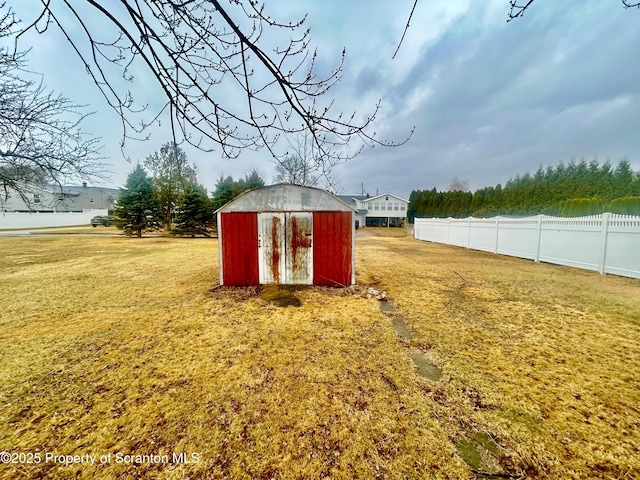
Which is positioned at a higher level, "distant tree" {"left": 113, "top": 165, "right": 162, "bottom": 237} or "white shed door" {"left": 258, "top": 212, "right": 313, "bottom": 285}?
"distant tree" {"left": 113, "top": 165, "right": 162, "bottom": 237}

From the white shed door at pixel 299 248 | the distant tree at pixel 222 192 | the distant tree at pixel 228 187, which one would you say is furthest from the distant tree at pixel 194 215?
the white shed door at pixel 299 248

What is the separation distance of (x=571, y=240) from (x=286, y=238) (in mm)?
9001

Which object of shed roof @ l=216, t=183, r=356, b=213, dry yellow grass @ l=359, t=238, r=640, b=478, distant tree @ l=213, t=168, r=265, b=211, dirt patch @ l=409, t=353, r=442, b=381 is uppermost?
distant tree @ l=213, t=168, r=265, b=211

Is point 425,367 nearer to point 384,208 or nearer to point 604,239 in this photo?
point 604,239

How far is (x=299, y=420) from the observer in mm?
2070

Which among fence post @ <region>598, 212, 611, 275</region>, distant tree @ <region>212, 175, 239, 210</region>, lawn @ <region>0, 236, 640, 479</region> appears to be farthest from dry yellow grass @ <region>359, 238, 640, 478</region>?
distant tree @ <region>212, 175, 239, 210</region>

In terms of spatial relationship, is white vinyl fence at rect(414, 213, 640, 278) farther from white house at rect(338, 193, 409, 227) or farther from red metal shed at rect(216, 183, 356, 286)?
white house at rect(338, 193, 409, 227)

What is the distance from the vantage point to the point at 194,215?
1997 cm

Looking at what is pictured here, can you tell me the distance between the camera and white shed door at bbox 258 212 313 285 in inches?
227

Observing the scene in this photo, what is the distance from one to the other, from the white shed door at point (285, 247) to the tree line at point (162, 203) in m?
14.8

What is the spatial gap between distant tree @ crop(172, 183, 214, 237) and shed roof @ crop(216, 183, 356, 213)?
1512 centimetres

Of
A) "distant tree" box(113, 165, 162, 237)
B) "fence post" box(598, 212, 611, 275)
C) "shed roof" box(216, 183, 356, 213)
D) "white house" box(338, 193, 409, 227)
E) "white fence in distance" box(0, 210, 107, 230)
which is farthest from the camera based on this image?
"white house" box(338, 193, 409, 227)

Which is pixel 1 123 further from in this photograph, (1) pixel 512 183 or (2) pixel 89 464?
(1) pixel 512 183

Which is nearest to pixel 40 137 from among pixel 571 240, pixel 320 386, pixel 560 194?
pixel 320 386
